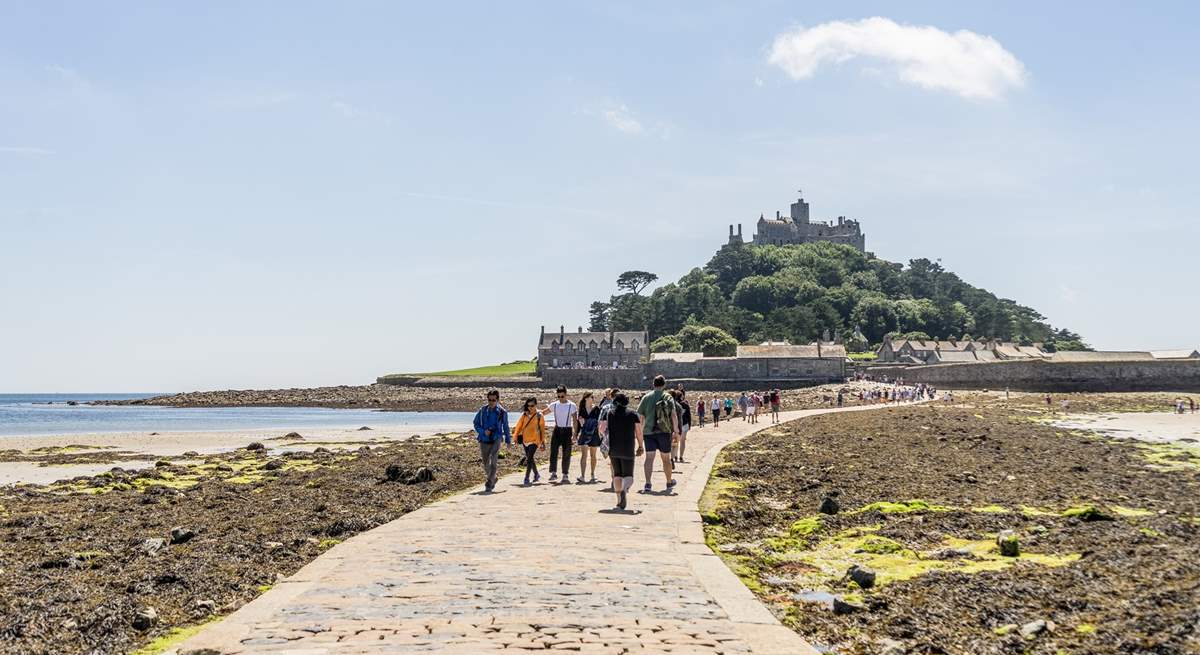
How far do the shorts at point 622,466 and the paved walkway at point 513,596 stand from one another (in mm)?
777

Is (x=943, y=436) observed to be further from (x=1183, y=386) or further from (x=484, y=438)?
(x=1183, y=386)

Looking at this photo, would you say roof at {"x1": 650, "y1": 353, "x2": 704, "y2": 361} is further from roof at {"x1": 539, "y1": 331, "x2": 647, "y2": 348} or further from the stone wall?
the stone wall

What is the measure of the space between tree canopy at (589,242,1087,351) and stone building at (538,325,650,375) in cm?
1408

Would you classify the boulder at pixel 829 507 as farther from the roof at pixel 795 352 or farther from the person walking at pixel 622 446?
the roof at pixel 795 352

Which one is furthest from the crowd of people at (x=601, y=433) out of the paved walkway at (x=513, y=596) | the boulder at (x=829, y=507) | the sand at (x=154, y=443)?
the sand at (x=154, y=443)

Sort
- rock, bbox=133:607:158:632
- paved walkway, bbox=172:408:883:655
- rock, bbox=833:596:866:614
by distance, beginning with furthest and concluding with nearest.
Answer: rock, bbox=833:596:866:614, rock, bbox=133:607:158:632, paved walkway, bbox=172:408:883:655

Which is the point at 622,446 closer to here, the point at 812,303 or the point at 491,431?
the point at 491,431

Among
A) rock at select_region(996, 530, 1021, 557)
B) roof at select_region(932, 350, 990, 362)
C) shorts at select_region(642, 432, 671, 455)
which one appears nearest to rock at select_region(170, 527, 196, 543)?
shorts at select_region(642, 432, 671, 455)

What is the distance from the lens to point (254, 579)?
9102 millimetres

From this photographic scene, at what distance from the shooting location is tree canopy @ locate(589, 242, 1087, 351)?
5517 inches

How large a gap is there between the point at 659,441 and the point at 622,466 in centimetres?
177

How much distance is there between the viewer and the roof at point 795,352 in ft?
314

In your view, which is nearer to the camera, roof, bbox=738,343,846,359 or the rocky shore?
the rocky shore

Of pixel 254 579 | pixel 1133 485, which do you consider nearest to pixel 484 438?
pixel 254 579
